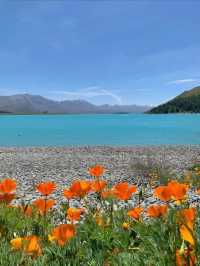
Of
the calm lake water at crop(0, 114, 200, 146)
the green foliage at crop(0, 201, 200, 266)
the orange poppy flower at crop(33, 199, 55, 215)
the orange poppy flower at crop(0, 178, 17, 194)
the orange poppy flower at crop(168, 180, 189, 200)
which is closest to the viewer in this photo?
the orange poppy flower at crop(168, 180, 189, 200)

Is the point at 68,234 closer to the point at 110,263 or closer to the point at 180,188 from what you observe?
the point at 110,263

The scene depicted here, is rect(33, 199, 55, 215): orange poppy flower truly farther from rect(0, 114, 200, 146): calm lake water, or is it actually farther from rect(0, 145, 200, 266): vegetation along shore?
rect(0, 114, 200, 146): calm lake water

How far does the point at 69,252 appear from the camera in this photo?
307 cm

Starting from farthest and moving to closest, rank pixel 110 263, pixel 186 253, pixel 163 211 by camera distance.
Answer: pixel 163 211 → pixel 110 263 → pixel 186 253

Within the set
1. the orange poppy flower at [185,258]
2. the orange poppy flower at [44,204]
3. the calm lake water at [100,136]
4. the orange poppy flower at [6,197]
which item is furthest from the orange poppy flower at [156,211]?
the calm lake water at [100,136]

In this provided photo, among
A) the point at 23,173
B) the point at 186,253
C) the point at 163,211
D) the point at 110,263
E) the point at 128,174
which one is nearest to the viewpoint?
the point at 186,253

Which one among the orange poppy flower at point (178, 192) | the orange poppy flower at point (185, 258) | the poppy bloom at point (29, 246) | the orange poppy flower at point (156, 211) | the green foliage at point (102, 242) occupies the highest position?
the orange poppy flower at point (178, 192)

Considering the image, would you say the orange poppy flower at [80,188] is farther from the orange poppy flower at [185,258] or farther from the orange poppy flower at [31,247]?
the orange poppy flower at [185,258]

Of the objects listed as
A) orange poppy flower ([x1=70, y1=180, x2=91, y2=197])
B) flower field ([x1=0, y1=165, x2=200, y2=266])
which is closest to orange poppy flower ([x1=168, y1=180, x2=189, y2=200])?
flower field ([x1=0, y1=165, x2=200, y2=266])

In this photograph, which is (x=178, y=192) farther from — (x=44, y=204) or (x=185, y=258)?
(x=44, y=204)

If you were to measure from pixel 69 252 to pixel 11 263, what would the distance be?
1.47ft

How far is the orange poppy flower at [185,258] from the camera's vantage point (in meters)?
2.22

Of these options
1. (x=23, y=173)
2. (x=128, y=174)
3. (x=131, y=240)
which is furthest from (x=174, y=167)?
(x=131, y=240)

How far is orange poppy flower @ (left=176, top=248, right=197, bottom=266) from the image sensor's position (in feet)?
7.29
